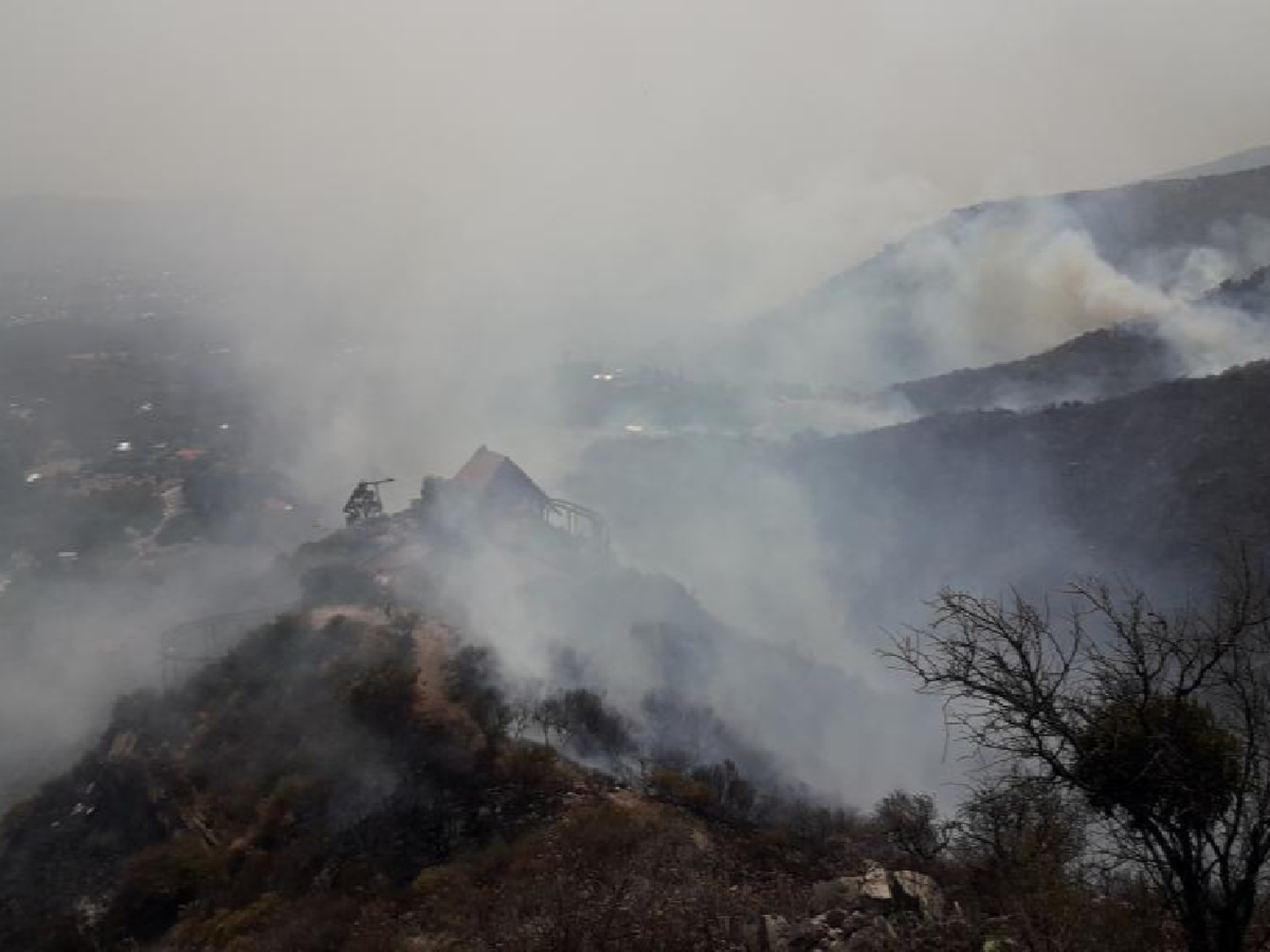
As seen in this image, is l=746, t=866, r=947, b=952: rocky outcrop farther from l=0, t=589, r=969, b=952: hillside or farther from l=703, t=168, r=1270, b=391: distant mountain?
l=703, t=168, r=1270, b=391: distant mountain

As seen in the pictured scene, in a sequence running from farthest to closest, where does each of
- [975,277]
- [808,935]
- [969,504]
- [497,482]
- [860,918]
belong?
[975,277] → [969,504] → [497,482] → [860,918] → [808,935]

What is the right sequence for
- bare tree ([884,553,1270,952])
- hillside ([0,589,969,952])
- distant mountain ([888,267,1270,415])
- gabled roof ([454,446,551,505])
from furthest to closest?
distant mountain ([888,267,1270,415]), gabled roof ([454,446,551,505]), hillside ([0,589,969,952]), bare tree ([884,553,1270,952])

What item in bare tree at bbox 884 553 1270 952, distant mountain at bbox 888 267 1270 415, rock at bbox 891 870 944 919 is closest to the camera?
bare tree at bbox 884 553 1270 952

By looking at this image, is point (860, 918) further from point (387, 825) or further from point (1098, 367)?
point (1098, 367)

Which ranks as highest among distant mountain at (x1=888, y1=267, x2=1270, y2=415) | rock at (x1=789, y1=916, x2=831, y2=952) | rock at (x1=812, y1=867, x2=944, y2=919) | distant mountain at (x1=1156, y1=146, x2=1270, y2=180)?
distant mountain at (x1=1156, y1=146, x2=1270, y2=180)

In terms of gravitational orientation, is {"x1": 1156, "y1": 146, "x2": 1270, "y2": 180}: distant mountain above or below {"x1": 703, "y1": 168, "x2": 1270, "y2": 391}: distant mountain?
above

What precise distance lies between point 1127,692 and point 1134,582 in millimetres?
35485

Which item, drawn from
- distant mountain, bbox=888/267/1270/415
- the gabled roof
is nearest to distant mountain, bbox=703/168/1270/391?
distant mountain, bbox=888/267/1270/415

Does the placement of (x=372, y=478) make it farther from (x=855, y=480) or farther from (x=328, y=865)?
(x=328, y=865)

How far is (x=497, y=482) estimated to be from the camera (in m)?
47.7

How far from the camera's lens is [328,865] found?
19.3m

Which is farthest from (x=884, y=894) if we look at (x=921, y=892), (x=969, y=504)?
(x=969, y=504)

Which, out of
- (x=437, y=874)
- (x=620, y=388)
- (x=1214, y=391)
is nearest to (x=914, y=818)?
(x=437, y=874)

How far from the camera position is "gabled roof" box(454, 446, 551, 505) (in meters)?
46.8
